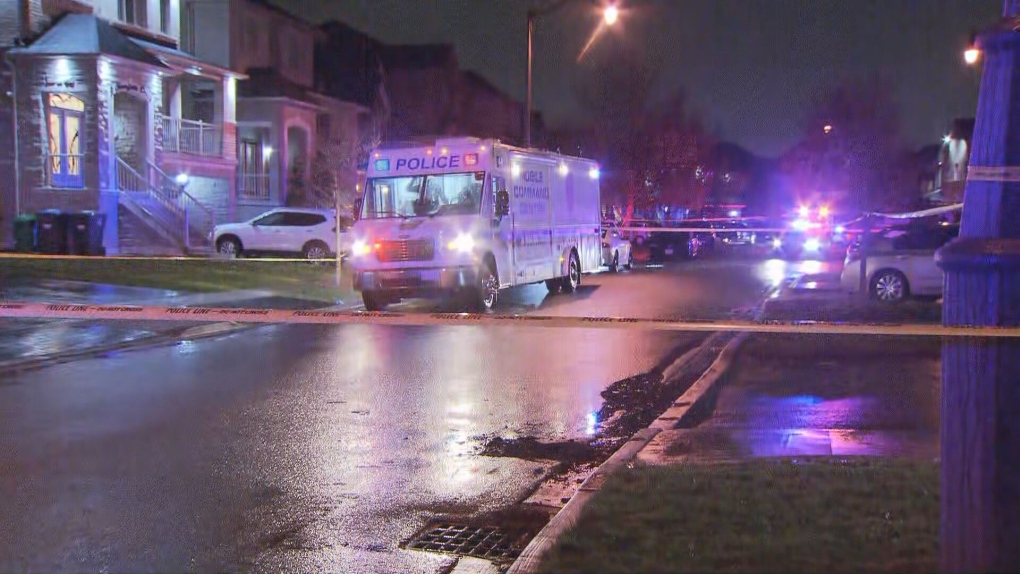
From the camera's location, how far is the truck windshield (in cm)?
1836

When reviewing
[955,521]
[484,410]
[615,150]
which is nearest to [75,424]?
[484,410]

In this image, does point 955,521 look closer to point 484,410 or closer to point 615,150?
point 484,410

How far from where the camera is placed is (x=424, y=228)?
707 inches

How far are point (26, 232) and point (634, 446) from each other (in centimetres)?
2355

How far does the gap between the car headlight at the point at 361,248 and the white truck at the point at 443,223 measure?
0.7 inches

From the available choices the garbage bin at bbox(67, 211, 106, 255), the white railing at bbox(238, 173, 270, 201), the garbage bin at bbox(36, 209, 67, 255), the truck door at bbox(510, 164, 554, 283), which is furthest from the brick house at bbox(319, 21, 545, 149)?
the truck door at bbox(510, 164, 554, 283)

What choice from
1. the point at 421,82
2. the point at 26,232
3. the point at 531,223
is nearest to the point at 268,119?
the point at 26,232

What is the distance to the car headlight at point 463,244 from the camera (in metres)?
17.8

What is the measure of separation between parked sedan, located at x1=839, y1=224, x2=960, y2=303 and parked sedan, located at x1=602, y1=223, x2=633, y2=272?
10.1 m

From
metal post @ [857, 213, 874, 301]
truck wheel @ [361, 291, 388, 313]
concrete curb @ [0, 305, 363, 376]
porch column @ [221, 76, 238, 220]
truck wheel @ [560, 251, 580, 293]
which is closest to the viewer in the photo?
concrete curb @ [0, 305, 363, 376]

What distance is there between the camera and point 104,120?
Answer: 28.8 m

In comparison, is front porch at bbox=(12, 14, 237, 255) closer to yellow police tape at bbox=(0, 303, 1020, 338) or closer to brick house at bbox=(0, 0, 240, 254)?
brick house at bbox=(0, 0, 240, 254)

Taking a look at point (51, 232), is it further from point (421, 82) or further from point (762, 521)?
point (421, 82)

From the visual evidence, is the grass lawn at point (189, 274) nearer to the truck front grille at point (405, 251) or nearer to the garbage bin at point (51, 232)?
the truck front grille at point (405, 251)
